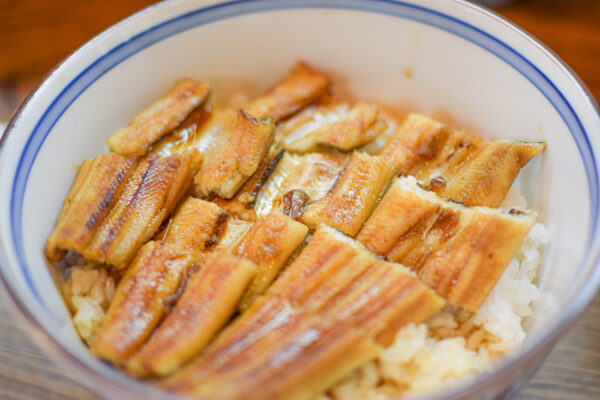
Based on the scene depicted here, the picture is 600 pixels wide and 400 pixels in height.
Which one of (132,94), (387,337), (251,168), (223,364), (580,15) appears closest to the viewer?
(223,364)

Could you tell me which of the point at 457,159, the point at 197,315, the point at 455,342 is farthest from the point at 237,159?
the point at 455,342

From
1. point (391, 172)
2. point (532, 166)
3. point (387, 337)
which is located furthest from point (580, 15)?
point (387, 337)

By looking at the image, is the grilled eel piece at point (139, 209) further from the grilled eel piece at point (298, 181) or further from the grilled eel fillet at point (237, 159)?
the grilled eel piece at point (298, 181)

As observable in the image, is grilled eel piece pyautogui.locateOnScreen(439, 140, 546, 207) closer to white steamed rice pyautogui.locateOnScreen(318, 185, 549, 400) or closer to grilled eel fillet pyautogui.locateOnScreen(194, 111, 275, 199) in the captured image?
white steamed rice pyautogui.locateOnScreen(318, 185, 549, 400)

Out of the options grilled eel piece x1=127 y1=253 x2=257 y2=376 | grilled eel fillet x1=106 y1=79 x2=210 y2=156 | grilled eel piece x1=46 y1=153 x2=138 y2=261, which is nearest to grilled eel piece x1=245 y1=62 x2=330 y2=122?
grilled eel fillet x1=106 y1=79 x2=210 y2=156

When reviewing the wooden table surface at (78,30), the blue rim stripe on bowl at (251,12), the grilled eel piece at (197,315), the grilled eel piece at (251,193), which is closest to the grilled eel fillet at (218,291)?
the grilled eel piece at (197,315)

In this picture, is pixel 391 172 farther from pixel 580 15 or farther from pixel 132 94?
pixel 580 15

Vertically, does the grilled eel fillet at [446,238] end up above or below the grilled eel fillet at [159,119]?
below
